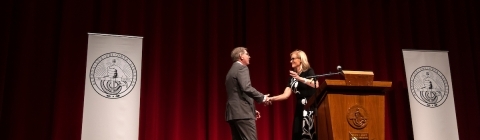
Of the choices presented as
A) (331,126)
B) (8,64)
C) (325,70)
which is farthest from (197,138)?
(331,126)

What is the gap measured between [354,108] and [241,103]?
3.65 feet

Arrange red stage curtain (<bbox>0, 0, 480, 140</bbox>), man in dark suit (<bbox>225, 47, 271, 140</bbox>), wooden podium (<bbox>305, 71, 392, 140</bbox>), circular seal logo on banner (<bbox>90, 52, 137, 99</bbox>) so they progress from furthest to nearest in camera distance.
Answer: red stage curtain (<bbox>0, 0, 480, 140</bbox>)
circular seal logo on banner (<bbox>90, 52, 137, 99</bbox>)
man in dark suit (<bbox>225, 47, 271, 140</bbox>)
wooden podium (<bbox>305, 71, 392, 140</bbox>)

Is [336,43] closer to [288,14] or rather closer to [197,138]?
[288,14]

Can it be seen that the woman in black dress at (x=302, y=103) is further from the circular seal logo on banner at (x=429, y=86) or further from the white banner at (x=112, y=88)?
the circular seal logo on banner at (x=429, y=86)

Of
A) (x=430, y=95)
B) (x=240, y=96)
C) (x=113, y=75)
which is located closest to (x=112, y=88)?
(x=113, y=75)

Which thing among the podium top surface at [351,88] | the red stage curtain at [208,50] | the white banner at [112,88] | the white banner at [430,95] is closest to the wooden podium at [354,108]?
the podium top surface at [351,88]

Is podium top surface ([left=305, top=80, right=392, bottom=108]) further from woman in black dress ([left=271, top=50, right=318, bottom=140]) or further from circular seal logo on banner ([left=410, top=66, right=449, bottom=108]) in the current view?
circular seal logo on banner ([left=410, top=66, right=449, bottom=108])

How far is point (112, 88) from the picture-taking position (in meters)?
5.21

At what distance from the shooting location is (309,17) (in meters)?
6.47

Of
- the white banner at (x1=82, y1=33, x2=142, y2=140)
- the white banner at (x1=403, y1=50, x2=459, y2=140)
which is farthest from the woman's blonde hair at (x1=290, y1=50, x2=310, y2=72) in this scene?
the white banner at (x1=403, y1=50, x2=459, y2=140)

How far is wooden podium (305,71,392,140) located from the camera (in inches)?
126

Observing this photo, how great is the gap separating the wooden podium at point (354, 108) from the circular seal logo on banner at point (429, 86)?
3038mm

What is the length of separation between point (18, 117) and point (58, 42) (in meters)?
0.95

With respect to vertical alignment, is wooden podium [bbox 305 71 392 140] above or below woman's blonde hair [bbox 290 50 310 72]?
below
